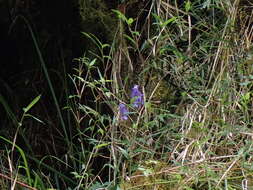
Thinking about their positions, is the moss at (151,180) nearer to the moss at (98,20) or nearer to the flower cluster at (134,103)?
the flower cluster at (134,103)

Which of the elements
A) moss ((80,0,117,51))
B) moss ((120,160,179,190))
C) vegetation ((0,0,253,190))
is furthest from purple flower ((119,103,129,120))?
moss ((80,0,117,51))

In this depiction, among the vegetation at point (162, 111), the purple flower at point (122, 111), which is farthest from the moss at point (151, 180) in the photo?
the purple flower at point (122, 111)

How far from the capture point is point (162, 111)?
1601 millimetres

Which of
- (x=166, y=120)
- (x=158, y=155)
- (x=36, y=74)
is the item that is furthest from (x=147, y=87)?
(x=36, y=74)

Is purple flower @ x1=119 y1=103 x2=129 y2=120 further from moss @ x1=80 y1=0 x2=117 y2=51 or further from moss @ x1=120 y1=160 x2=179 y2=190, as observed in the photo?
moss @ x1=80 y1=0 x2=117 y2=51

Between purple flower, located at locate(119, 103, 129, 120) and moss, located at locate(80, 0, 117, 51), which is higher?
moss, located at locate(80, 0, 117, 51)

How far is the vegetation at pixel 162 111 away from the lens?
54.2 inches

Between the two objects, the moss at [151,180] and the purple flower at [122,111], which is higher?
the purple flower at [122,111]

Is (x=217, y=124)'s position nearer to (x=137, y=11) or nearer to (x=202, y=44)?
(x=202, y=44)

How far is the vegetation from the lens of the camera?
138 centimetres

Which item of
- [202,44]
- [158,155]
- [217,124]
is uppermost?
[202,44]

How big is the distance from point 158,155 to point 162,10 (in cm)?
53

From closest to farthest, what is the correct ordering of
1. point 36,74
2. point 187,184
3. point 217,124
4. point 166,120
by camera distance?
point 187,184, point 217,124, point 166,120, point 36,74

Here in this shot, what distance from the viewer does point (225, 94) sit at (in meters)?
1.52
